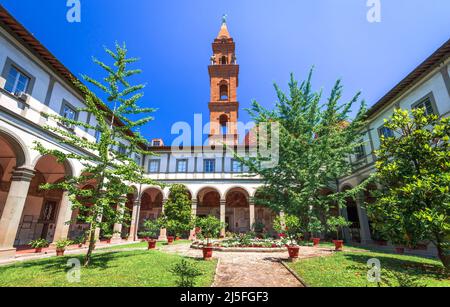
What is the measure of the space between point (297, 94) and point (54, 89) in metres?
14.7

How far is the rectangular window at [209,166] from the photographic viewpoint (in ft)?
77.1

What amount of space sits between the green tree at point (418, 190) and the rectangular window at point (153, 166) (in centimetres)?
2067

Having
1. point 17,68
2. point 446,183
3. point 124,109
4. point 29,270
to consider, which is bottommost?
point 29,270

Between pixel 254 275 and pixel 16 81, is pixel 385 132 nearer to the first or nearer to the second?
pixel 254 275

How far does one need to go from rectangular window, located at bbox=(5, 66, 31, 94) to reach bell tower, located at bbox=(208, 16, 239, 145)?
16878mm

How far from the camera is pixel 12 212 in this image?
32.9ft

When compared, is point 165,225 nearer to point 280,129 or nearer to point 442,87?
point 280,129

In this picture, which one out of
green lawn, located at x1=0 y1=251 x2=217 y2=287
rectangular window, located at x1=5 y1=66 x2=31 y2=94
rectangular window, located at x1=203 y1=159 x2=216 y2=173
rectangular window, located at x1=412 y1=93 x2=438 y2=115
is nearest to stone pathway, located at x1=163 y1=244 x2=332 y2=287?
green lawn, located at x1=0 y1=251 x2=217 y2=287

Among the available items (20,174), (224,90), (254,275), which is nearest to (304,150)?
(254,275)

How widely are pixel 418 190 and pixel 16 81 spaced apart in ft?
58.5

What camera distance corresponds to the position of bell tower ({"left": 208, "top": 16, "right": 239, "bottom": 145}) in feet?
88.8

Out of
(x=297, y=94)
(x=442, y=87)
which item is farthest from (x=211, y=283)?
(x=442, y=87)

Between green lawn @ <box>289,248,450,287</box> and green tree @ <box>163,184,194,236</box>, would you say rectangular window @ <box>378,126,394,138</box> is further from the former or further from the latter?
green tree @ <box>163,184,194,236</box>
